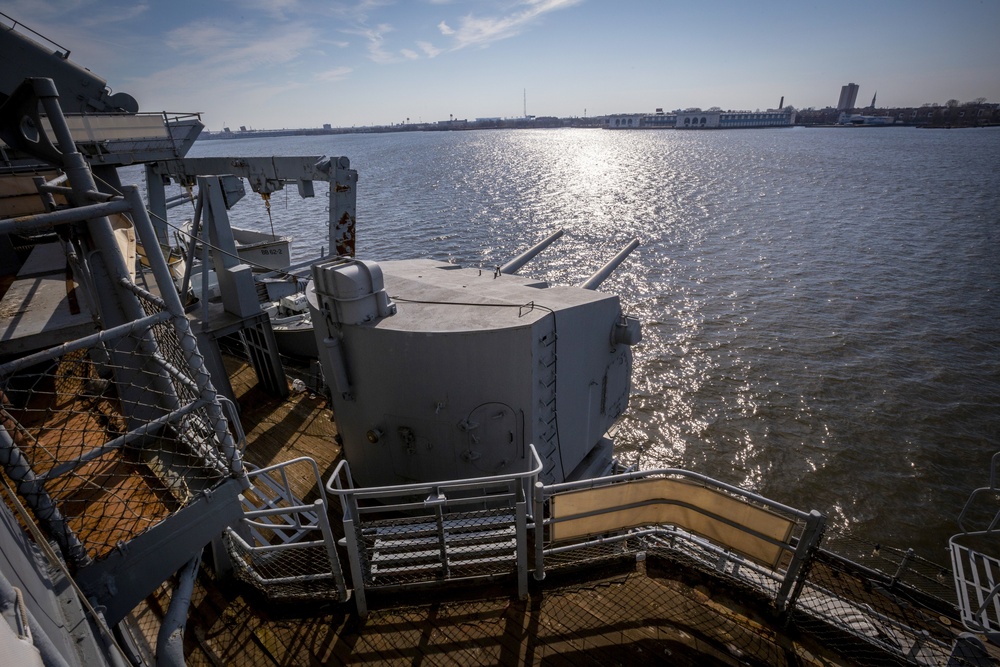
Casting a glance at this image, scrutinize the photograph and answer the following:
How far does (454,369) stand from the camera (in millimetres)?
5688

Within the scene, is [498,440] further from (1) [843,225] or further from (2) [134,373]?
(1) [843,225]

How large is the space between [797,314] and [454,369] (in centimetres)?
1792

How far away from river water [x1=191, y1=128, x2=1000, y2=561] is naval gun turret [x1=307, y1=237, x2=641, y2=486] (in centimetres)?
734

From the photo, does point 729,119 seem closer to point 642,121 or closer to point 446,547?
point 642,121

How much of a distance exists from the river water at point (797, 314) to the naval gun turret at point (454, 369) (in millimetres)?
7335

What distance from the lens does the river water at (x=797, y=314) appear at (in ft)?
39.2

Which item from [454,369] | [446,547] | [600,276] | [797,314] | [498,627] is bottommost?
[797,314]

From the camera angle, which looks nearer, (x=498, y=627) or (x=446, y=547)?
(x=498, y=627)

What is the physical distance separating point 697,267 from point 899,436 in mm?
13180

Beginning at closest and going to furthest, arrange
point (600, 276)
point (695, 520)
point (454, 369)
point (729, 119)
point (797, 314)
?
point (695, 520) → point (454, 369) → point (600, 276) → point (797, 314) → point (729, 119)

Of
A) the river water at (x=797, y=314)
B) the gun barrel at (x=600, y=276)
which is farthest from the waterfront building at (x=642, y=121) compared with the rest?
the gun barrel at (x=600, y=276)

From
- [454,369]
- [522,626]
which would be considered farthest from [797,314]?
[522,626]

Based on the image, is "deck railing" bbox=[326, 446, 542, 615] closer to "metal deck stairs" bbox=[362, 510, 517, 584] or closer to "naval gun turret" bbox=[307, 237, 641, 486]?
"metal deck stairs" bbox=[362, 510, 517, 584]

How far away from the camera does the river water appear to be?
12.0 metres
